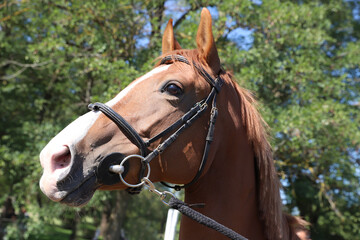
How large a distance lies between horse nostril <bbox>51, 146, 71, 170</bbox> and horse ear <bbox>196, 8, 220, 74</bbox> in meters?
1.03

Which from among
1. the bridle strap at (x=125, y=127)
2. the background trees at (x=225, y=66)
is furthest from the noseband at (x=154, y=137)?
the background trees at (x=225, y=66)

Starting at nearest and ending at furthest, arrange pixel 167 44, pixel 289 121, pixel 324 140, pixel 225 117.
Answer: pixel 225 117, pixel 167 44, pixel 289 121, pixel 324 140

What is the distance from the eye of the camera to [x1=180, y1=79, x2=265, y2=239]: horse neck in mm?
1976

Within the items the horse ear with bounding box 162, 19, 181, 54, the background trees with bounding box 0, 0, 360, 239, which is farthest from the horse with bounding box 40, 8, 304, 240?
the background trees with bounding box 0, 0, 360, 239

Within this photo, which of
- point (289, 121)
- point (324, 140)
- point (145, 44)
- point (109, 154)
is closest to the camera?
point (109, 154)

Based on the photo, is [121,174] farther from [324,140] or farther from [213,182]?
[324,140]

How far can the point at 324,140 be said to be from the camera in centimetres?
718

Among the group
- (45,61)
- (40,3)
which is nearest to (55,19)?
(40,3)

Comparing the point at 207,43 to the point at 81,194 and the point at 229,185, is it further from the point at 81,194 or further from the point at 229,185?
the point at 81,194

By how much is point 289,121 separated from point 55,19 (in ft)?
18.8

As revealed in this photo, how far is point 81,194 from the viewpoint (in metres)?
1.57

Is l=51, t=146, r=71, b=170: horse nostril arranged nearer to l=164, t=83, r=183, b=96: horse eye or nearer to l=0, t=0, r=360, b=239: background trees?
l=164, t=83, r=183, b=96: horse eye

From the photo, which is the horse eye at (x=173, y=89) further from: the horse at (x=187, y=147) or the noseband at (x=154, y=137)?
the noseband at (x=154, y=137)

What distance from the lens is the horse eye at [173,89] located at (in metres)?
1.87
